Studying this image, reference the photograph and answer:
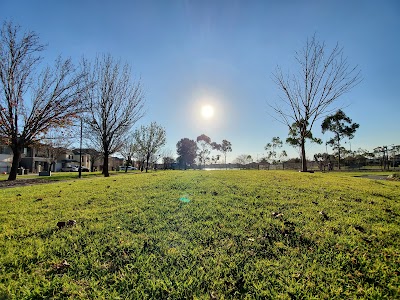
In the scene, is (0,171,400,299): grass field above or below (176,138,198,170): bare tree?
below

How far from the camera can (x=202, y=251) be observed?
286 centimetres

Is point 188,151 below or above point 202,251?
above

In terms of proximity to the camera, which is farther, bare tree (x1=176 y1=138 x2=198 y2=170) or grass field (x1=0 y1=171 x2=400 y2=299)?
bare tree (x1=176 y1=138 x2=198 y2=170)

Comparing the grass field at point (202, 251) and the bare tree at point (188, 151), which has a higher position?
the bare tree at point (188, 151)

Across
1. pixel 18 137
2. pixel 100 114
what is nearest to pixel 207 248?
pixel 18 137

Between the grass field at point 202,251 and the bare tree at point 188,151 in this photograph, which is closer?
the grass field at point 202,251

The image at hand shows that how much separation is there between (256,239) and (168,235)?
4.05 ft

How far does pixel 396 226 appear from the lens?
3.80m

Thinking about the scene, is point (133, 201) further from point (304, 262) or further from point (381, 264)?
point (381, 264)

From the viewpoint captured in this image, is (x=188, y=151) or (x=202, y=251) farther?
(x=188, y=151)

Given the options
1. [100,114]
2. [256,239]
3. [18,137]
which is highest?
[100,114]

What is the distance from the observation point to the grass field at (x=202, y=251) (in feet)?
7.29

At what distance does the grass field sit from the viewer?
2221 mm

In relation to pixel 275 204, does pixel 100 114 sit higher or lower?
higher
